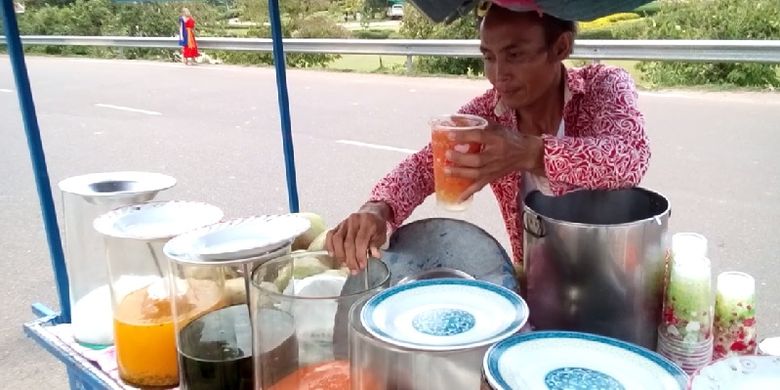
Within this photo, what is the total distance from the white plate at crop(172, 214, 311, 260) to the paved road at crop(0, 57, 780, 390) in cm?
217

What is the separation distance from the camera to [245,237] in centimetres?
121

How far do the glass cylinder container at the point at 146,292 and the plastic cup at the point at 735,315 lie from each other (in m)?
0.87

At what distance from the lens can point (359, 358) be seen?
90cm

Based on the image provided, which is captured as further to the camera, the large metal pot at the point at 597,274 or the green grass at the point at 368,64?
the green grass at the point at 368,64

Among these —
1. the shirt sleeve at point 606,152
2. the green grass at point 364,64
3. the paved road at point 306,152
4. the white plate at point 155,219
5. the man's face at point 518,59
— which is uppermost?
the man's face at point 518,59

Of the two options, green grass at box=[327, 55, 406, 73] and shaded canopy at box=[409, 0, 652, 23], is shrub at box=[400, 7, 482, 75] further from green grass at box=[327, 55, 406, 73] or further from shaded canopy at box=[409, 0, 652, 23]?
shaded canopy at box=[409, 0, 652, 23]

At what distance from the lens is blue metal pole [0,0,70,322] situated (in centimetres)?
178

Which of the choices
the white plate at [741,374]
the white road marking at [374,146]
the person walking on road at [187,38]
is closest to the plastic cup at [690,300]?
the white plate at [741,374]

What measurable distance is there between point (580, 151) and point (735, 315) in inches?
14.7

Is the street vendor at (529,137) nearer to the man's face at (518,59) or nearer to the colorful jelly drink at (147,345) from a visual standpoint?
the man's face at (518,59)

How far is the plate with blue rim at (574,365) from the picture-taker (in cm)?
76

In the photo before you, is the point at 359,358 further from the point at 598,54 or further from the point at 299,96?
the point at 299,96

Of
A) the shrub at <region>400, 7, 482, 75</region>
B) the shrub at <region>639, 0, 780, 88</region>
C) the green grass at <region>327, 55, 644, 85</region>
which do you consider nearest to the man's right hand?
the shrub at <region>639, 0, 780, 88</region>

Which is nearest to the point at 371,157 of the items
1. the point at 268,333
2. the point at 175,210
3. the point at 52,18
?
the point at 175,210
